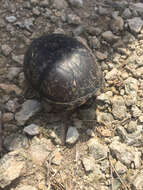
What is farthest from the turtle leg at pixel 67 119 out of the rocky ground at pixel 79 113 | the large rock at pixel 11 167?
the large rock at pixel 11 167

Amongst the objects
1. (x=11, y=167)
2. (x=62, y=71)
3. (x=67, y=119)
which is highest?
(x=62, y=71)

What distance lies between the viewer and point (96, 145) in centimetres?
274

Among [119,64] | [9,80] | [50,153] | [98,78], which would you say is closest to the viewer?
[50,153]

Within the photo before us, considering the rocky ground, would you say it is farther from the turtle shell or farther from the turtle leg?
the turtle shell

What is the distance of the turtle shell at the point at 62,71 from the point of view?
8.81 ft

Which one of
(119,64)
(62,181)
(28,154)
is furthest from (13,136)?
(119,64)

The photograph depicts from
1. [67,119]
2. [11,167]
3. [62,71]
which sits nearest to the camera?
[11,167]

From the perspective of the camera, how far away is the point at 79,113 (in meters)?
3.04

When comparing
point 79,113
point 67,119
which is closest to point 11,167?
point 67,119

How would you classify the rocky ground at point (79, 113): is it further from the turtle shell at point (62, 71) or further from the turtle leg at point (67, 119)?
the turtle shell at point (62, 71)

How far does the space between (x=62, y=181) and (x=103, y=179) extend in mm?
444

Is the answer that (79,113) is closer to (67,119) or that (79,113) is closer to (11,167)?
(67,119)

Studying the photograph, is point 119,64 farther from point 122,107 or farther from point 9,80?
point 9,80

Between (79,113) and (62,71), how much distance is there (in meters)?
0.66
